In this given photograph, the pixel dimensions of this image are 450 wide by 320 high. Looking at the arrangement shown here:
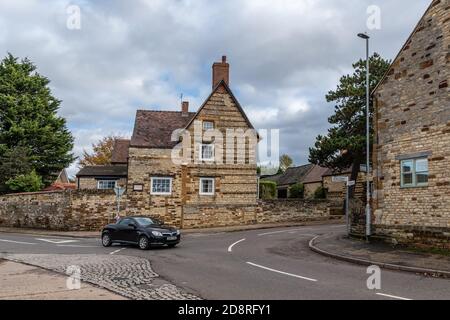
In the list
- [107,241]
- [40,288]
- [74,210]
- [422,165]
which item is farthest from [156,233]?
[74,210]

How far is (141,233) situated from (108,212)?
1244cm

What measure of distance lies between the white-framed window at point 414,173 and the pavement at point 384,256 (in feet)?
8.64

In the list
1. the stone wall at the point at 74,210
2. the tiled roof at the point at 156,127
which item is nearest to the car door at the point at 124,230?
the stone wall at the point at 74,210

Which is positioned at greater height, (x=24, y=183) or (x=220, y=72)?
(x=220, y=72)

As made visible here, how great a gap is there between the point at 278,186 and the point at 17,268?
48.4 m

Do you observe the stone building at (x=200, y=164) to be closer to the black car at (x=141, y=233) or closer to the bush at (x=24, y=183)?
the bush at (x=24, y=183)

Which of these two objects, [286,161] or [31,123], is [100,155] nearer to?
[31,123]

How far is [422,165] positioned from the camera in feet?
55.6

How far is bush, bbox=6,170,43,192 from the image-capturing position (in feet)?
119

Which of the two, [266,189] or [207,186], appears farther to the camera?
[266,189]

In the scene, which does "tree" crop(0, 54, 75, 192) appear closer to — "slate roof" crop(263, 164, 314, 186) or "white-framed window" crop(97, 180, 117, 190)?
"white-framed window" crop(97, 180, 117, 190)

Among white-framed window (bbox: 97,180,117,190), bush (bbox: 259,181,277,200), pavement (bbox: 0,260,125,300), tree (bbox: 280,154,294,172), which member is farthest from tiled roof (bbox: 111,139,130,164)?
tree (bbox: 280,154,294,172)

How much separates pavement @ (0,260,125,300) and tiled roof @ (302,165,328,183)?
39.7 m
